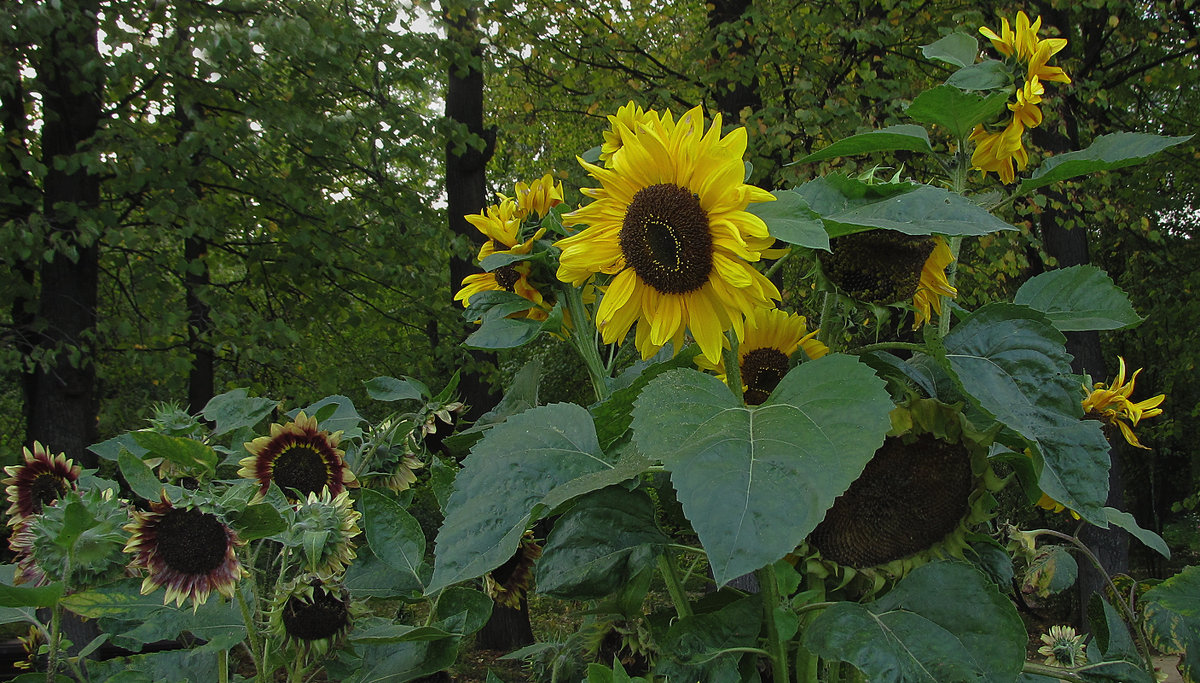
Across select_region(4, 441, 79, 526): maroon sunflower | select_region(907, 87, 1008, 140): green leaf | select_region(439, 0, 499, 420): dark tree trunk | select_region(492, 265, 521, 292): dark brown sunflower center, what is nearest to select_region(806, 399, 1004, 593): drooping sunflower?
select_region(907, 87, 1008, 140): green leaf

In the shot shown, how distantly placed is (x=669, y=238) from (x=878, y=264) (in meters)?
0.22

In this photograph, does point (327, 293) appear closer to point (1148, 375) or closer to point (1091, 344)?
point (1091, 344)

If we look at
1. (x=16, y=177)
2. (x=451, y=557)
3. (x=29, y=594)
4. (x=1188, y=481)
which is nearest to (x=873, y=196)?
(x=451, y=557)

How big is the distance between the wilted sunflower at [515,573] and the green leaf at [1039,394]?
671 mm

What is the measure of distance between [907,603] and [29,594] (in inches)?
33.8

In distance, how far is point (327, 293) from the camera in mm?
7691

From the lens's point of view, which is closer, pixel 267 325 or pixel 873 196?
pixel 873 196

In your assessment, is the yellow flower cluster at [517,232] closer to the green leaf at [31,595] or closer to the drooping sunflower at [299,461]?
the drooping sunflower at [299,461]

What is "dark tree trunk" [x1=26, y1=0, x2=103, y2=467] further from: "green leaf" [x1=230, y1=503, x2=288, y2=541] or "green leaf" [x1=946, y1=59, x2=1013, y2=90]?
"green leaf" [x1=946, y1=59, x2=1013, y2=90]

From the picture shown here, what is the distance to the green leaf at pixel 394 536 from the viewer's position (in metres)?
1.12

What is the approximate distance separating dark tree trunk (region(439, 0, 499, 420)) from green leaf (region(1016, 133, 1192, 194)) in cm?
644

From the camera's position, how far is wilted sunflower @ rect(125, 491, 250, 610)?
37.2 inches

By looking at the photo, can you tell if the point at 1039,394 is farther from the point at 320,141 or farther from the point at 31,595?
the point at 320,141

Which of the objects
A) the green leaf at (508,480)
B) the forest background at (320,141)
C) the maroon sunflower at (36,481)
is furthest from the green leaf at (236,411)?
the forest background at (320,141)
